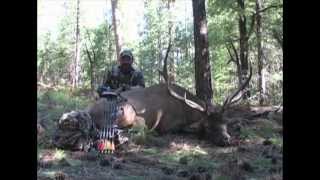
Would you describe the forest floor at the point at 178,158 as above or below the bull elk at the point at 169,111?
below

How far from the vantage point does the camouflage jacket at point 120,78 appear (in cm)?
895

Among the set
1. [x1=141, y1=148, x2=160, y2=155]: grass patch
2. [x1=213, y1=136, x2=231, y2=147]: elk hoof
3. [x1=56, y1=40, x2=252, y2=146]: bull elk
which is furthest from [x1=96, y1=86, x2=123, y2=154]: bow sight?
[x1=213, y1=136, x2=231, y2=147]: elk hoof

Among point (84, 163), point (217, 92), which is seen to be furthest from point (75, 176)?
point (217, 92)

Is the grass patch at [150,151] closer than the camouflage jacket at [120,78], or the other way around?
the grass patch at [150,151]

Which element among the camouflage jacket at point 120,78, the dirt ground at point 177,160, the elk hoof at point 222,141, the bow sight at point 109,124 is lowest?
the dirt ground at point 177,160

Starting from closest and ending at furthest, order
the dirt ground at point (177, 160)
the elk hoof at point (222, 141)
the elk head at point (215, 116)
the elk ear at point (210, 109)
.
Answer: the dirt ground at point (177, 160), the elk hoof at point (222, 141), the elk head at point (215, 116), the elk ear at point (210, 109)

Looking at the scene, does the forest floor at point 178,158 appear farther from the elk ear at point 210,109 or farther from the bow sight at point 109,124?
the elk ear at point 210,109

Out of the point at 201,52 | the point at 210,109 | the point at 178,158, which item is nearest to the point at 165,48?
the point at 201,52

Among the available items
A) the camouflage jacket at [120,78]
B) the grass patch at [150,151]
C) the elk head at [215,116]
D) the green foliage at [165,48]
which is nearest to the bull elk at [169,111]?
the elk head at [215,116]

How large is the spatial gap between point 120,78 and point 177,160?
212 centimetres

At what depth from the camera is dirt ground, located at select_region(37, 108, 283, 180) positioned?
6.29 meters

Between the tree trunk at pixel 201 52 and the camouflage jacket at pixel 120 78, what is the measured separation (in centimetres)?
163
